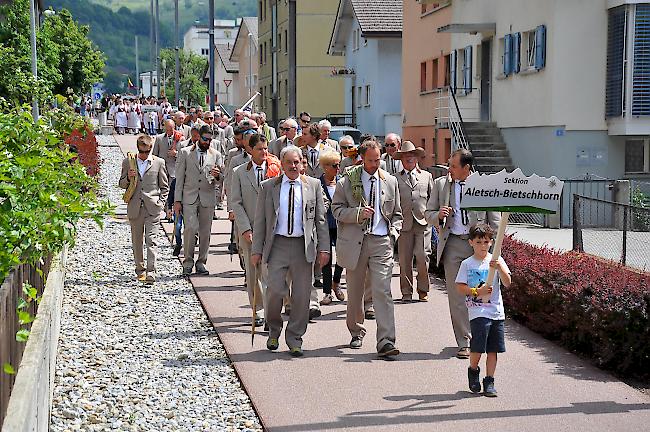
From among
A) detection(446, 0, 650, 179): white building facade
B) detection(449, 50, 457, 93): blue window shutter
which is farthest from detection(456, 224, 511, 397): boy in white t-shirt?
detection(449, 50, 457, 93): blue window shutter

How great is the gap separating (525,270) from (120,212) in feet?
45.6

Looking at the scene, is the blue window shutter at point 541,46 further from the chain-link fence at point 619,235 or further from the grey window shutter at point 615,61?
the chain-link fence at point 619,235

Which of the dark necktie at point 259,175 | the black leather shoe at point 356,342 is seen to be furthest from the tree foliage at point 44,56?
the black leather shoe at point 356,342

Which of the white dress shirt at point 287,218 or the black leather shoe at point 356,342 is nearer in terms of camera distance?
the white dress shirt at point 287,218

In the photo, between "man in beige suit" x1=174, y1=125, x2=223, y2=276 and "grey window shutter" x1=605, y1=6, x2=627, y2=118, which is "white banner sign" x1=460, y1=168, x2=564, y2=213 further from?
"grey window shutter" x1=605, y1=6, x2=627, y2=118

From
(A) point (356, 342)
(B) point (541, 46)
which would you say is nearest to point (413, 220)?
(A) point (356, 342)

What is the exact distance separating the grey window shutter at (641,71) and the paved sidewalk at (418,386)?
53.9ft

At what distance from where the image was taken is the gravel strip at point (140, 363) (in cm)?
790

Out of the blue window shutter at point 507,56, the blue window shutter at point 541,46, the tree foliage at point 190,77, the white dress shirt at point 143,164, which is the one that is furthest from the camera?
the tree foliage at point 190,77

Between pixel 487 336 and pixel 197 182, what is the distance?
22.7 ft

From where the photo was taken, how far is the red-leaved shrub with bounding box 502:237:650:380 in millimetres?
9055

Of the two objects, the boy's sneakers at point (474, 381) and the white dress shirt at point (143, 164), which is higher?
Answer: the white dress shirt at point (143, 164)

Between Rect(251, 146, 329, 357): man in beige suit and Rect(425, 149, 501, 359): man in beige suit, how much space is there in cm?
107

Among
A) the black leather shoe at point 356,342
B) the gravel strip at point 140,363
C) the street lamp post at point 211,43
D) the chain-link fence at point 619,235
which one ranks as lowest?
the gravel strip at point 140,363
